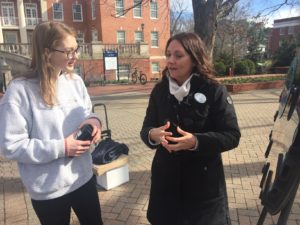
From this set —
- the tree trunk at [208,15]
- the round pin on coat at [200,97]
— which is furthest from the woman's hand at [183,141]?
the tree trunk at [208,15]

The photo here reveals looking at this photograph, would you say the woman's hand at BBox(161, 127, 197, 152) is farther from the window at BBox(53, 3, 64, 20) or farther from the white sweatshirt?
the window at BBox(53, 3, 64, 20)

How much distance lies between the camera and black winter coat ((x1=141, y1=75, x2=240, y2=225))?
6.31 ft

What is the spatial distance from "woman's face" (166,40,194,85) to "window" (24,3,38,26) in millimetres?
36561

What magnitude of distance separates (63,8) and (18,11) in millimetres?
4852

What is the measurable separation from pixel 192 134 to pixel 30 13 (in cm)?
3734

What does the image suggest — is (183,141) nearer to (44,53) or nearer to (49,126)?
(49,126)

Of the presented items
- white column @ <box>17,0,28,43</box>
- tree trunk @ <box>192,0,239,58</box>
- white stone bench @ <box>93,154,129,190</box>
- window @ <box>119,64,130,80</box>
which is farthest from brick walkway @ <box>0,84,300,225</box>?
white column @ <box>17,0,28,43</box>

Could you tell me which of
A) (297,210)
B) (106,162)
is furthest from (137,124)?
(297,210)

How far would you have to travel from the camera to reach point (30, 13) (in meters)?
34.6

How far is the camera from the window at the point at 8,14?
33250mm

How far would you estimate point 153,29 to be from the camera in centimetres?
3553

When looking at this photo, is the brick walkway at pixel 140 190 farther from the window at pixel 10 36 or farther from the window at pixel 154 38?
the window at pixel 10 36

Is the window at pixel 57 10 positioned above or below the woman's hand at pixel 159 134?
above

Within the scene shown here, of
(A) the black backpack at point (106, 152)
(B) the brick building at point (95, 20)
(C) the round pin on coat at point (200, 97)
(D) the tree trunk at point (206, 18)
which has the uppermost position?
(B) the brick building at point (95, 20)
